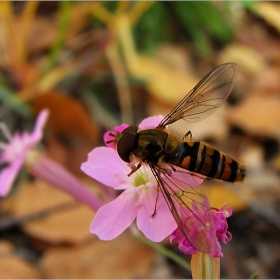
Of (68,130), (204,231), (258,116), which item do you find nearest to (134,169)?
(204,231)

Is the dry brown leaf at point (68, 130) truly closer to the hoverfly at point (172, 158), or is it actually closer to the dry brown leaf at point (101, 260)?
the dry brown leaf at point (101, 260)

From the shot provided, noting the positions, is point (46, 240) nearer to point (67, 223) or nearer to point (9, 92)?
point (67, 223)

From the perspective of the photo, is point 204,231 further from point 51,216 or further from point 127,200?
point 51,216

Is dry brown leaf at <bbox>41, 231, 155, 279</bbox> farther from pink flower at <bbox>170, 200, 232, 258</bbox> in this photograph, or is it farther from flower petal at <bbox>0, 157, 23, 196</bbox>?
pink flower at <bbox>170, 200, 232, 258</bbox>

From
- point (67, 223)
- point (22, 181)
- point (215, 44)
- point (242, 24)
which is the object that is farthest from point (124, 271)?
point (242, 24)

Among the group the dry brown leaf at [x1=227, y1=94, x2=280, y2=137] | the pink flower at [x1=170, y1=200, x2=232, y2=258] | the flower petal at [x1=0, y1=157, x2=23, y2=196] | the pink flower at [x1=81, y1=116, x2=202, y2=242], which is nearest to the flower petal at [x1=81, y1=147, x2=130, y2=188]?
the pink flower at [x1=81, y1=116, x2=202, y2=242]

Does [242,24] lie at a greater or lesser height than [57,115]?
greater
